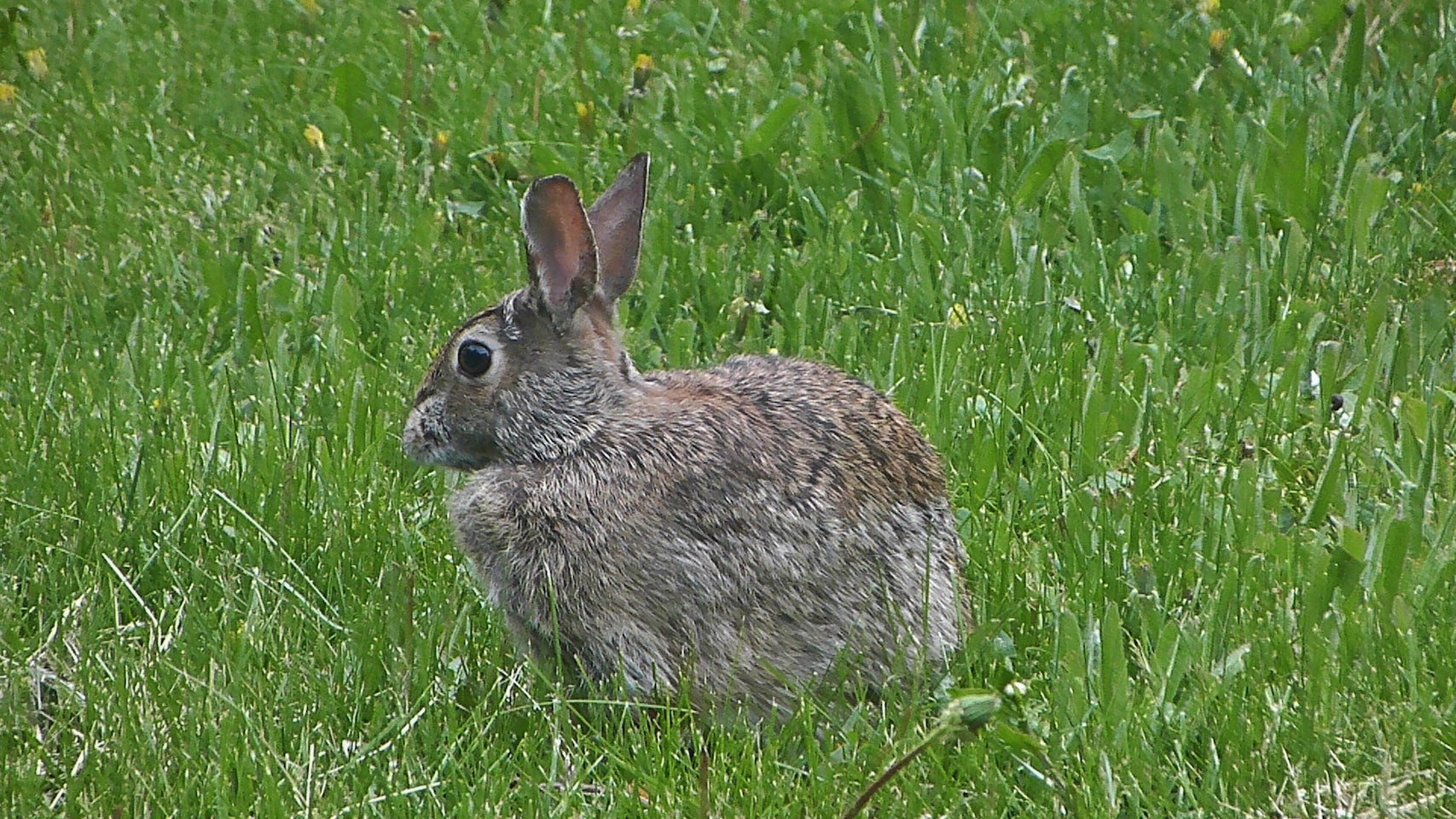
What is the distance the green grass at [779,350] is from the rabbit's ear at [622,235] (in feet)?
2.60

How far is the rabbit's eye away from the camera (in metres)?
4.11

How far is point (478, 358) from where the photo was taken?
4113 millimetres

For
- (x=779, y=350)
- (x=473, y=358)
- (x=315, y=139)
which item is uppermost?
(x=315, y=139)

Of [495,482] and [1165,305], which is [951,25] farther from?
[495,482]

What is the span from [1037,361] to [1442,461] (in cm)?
111

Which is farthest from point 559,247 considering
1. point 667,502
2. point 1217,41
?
point 1217,41

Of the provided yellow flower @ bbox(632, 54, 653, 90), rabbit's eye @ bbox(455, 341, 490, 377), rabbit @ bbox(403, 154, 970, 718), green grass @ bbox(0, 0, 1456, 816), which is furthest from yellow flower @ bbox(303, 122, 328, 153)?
rabbit's eye @ bbox(455, 341, 490, 377)

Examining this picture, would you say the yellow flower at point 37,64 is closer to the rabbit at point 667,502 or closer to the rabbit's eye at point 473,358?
the rabbit at point 667,502

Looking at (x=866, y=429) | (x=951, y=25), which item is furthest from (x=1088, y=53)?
(x=866, y=429)

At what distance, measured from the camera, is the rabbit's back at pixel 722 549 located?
3.81m

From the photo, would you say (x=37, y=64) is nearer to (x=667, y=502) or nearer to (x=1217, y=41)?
(x=1217, y=41)

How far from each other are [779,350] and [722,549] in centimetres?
175

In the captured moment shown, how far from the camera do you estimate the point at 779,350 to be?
216 inches

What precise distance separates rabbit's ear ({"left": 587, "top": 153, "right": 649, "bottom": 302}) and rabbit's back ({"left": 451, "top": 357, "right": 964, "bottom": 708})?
0.33 meters
